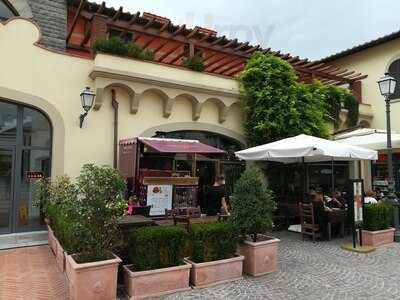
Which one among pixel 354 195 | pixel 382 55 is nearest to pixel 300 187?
pixel 354 195

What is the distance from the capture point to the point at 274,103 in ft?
40.3

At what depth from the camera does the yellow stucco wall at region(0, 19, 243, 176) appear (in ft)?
29.5

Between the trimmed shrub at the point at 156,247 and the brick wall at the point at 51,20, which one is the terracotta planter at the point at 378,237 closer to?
the trimmed shrub at the point at 156,247

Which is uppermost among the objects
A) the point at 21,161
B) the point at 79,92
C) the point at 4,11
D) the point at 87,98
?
the point at 4,11

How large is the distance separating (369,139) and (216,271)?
26.6ft

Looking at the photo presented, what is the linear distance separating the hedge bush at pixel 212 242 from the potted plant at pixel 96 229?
4.41 ft

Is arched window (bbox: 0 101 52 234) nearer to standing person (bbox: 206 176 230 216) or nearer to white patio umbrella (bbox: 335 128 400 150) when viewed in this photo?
standing person (bbox: 206 176 230 216)

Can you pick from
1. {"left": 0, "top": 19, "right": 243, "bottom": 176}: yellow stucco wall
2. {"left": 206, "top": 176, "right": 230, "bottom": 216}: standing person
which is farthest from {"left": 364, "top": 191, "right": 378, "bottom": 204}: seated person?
{"left": 0, "top": 19, "right": 243, "bottom": 176}: yellow stucco wall

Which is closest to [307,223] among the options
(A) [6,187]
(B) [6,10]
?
(A) [6,187]

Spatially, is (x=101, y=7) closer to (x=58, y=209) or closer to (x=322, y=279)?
(x=58, y=209)

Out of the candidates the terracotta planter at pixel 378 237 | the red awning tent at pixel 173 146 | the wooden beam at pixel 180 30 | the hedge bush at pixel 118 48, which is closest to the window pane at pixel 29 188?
the red awning tent at pixel 173 146

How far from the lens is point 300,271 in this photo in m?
6.72

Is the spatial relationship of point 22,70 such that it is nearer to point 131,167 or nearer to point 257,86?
point 131,167

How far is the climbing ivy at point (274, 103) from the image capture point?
39.9ft
